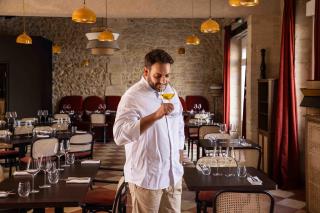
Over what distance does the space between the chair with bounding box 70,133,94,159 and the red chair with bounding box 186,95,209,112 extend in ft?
25.1

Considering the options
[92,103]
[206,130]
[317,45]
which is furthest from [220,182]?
[92,103]

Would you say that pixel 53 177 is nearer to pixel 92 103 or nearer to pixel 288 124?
pixel 288 124

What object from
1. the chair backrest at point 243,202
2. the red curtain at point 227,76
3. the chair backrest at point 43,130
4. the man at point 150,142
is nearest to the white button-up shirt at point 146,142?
the man at point 150,142

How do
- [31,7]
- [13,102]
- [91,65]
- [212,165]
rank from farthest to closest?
[91,65] < [13,102] < [31,7] < [212,165]

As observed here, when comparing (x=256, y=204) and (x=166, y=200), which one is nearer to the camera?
(x=166, y=200)

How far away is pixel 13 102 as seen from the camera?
42.3ft

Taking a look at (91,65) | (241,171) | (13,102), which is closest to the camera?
(241,171)

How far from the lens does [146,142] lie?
2555 millimetres

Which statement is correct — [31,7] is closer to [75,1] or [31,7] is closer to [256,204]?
[75,1]

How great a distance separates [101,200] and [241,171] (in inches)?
55.9

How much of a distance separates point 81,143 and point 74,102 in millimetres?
7686

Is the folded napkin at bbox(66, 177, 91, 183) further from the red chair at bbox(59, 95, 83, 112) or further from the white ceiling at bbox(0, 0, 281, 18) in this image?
the red chair at bbox(59, 95, 83, 112)

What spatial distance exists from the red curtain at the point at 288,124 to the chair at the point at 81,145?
3.06m

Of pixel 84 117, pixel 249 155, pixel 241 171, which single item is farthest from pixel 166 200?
pixel 84 117
